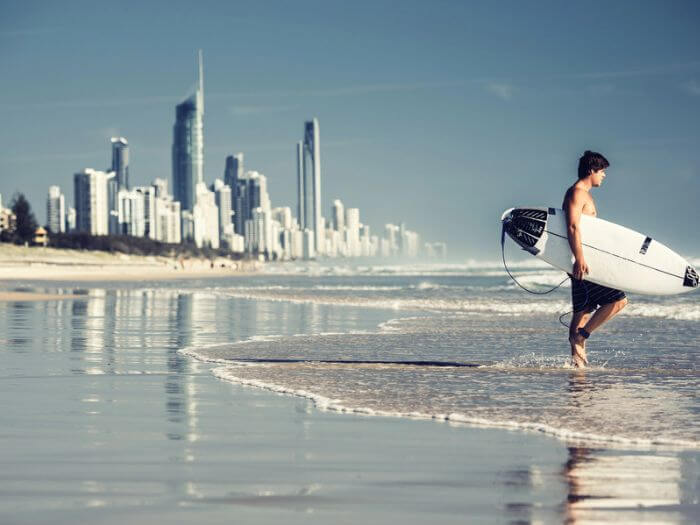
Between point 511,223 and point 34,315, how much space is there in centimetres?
1367

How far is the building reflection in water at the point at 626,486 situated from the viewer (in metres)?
4.89

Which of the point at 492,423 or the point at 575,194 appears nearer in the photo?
the point at 492,423

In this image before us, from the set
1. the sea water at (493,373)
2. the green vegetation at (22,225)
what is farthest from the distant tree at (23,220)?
the sea water at (493,373)

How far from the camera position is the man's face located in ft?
38.3

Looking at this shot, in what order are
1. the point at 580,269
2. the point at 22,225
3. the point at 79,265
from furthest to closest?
the point at 22,225, the point at 79,265, the point at 580,269

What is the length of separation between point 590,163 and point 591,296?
4.82 feet

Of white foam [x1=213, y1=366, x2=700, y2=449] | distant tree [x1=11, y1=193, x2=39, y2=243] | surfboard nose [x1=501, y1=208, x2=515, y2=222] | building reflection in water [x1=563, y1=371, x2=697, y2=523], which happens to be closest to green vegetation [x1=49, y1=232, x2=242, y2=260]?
distant tree [x1=11, y1=193, x2=39, y2=243]

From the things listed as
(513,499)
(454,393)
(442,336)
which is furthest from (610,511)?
(442,336)

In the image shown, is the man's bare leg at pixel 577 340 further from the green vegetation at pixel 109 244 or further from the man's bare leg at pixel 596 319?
the green vegetation at pixel 109 244

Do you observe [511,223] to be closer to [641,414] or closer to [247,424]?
Answer: [641,414]

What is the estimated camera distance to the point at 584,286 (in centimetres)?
1184

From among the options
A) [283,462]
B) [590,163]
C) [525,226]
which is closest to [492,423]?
[283,462]

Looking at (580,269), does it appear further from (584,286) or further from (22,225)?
(22,225)

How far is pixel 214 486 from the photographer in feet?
17.9
